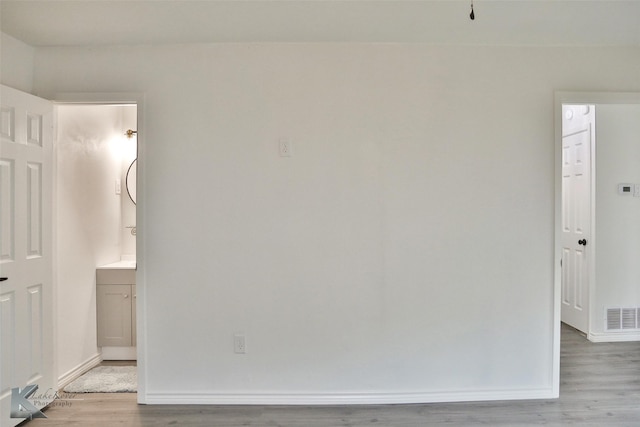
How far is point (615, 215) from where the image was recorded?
3527 mm

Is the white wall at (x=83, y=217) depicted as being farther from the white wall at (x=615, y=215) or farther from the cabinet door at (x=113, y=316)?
the white wall at (x=615, y=215)

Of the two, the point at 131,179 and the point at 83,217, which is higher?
the point at 131,179

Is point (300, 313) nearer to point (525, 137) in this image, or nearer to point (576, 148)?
point (525, 137)

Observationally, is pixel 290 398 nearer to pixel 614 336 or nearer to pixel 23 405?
pixel 23 405

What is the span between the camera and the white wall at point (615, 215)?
138 inches

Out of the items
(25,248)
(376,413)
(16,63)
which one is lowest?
(376,413)

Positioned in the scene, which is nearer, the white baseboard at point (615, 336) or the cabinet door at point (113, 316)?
the cabinet door at point (113, 316)

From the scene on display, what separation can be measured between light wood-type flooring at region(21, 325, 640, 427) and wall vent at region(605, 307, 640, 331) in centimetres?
111

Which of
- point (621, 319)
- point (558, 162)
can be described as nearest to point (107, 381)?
point (558, 162)

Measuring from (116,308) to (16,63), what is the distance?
1949mm

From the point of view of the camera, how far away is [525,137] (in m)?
2.42

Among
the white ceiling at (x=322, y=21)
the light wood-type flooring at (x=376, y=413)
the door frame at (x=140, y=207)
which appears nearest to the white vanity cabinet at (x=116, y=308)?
the light wood-type flooring at (x=376, y=413)

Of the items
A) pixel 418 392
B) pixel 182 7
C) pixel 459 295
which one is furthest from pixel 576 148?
pixel 182 7

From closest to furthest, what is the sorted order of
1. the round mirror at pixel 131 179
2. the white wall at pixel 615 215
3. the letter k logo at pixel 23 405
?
the letter k logo at pixel 23 405 → the round mirror at pixel 131 179 → the white wall at pixel 615 215
